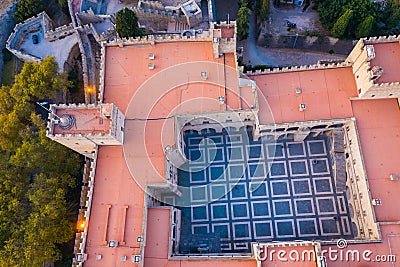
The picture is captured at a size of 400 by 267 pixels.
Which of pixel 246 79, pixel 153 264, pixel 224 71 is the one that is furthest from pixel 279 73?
pixel 153 264

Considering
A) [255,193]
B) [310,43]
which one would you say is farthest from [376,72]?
[255,193]

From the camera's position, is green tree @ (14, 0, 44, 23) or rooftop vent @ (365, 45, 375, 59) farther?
green tree @ (14, 0, 44, 23)

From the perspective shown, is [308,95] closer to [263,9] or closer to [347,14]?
[347,14]

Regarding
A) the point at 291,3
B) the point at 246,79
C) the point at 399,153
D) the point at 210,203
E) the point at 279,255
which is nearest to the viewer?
the point at 279,255

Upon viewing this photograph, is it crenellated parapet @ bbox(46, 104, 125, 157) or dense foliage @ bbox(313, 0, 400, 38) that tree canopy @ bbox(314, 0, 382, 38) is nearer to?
dense foliage @ bbox(313, 0, 400, 38)

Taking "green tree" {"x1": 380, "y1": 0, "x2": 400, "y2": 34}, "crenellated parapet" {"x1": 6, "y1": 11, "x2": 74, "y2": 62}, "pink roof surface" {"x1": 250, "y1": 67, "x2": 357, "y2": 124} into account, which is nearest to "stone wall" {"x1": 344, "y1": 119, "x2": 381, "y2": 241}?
"pink roof surface" {"x1": 250, "y1": 67, "x2": 357, "y2": 124}

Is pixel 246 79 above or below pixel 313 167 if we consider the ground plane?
above

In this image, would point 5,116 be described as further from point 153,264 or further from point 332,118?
point 332,118
